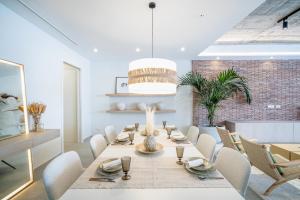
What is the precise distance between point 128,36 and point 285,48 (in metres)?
4.72

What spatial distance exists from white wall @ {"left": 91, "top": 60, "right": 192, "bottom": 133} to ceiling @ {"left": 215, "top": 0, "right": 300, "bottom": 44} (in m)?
1.64

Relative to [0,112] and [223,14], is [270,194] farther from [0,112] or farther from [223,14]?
[0,112]

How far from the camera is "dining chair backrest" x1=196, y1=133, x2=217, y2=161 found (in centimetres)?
195

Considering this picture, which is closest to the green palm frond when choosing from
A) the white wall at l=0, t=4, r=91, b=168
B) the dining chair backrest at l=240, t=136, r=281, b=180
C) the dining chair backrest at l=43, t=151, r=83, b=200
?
the dining chair backrest at l=240, t=136, r=281, b=180

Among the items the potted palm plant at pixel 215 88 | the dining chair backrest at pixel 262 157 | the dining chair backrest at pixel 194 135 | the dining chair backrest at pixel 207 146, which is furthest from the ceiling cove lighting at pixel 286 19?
the dining chair backrest at pixel 207 146

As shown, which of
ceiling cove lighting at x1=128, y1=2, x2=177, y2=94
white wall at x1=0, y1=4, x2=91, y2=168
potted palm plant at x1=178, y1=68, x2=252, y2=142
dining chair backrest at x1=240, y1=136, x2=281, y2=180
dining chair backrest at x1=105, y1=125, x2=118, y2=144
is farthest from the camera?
potted palm plant at x1=178, y1=68, x2=252, y2=142

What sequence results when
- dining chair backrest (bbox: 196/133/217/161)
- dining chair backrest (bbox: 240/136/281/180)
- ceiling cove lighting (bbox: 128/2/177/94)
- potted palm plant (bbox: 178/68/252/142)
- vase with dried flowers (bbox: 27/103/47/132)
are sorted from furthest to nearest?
potted palm plant (bbox: 178/68/252/142) → vase with dried flowers (bbox: 27/103/47/132) → dining chair backrest (bbox: 240/136/281/180) → dining chair backrest (bbox: 196/133/217/161) → ceiling cove lighting (bbox: 128/2/177/94)

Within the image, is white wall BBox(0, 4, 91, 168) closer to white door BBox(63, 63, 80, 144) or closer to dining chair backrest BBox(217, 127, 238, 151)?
white door BBox(63, 63, 80, 144)

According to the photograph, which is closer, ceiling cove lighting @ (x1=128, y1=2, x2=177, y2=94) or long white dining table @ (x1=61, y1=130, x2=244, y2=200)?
long white dining table @ (x1=61, y1=130, x2=244, y2=200)

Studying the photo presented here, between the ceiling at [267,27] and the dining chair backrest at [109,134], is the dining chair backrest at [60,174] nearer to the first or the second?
the dining chair backrest at [109,134]

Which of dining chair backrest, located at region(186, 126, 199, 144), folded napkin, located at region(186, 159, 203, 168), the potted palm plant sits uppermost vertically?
the potted palm plant

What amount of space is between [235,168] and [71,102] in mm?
4426

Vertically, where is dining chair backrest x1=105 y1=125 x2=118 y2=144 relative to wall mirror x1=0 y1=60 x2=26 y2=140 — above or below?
below

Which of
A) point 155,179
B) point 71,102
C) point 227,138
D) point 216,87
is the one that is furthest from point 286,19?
point 71,102
